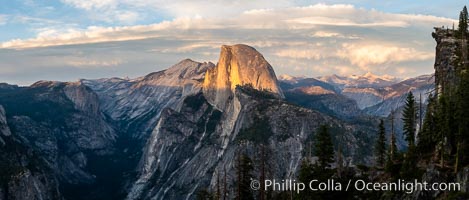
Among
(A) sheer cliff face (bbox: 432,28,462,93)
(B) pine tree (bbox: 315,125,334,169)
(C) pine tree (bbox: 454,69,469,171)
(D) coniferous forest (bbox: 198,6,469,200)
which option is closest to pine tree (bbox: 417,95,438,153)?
(D) coniferous forest (bbox: 198,6,469,200)

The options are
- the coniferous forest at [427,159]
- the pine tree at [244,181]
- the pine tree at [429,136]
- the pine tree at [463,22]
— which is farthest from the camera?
the pine tree at [463,22]

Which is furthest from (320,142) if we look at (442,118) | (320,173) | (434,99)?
(434,99)

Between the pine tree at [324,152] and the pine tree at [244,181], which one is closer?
the pine tree at [324,152]

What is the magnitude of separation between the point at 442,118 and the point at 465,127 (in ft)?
27.5

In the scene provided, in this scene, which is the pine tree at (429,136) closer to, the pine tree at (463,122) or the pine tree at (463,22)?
the pine tree at (463,122)

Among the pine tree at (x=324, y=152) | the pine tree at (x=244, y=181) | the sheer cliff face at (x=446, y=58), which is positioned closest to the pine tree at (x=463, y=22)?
the sheer cliff face at (x=446, y=58)

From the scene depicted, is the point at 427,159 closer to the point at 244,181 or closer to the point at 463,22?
the point at 244,181

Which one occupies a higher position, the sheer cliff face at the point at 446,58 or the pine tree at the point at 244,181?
the sheer cliff face at the point at 446,58

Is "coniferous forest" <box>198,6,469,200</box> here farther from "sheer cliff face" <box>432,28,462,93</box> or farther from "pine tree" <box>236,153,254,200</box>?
"sheer cliff face" <box>432,28,462,93</box>

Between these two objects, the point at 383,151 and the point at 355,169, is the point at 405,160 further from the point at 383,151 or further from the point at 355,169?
the point at 383,151

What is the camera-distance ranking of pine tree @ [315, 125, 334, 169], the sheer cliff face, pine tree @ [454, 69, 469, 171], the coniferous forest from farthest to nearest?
the sheer cliff face, pine tree @ [315, 125, 334, 169], the coniferous forest, pine tree @ [454, 69, 469, 171]

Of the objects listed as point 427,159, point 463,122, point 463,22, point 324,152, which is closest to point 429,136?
point 427,159

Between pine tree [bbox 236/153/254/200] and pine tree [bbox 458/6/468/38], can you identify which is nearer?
pine tree [bbox 236/153/254/200]

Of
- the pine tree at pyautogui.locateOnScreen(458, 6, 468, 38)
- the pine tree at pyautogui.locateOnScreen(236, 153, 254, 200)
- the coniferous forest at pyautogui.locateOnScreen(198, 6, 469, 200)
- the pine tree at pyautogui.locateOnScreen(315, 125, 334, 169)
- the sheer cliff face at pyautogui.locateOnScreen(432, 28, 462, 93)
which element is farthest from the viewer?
the pine tree at pyautogui.locateOnScreen(458, 6, 468, 38)
